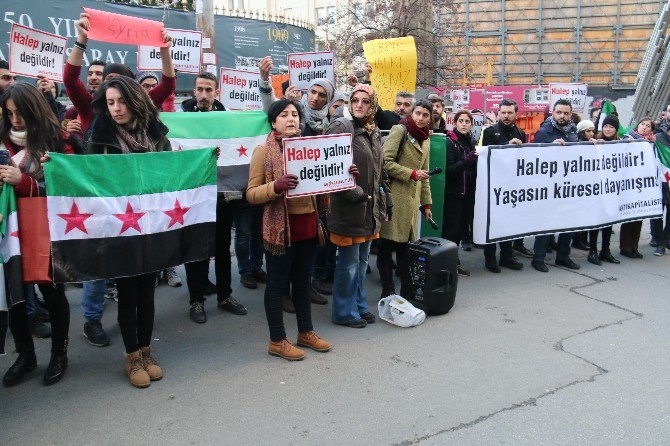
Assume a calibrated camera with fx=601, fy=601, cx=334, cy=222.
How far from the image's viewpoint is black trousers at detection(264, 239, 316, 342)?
4.29m

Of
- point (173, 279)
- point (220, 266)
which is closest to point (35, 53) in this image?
point (173, 279)

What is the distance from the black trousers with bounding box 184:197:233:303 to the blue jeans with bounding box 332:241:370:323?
Result: 3.40ft

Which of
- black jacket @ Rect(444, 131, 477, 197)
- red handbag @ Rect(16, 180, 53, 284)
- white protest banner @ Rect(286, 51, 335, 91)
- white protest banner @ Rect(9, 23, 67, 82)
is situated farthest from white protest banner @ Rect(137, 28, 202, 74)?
red handbag @ Rect(16, 180, 53, 284)

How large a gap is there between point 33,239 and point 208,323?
183 centimetres

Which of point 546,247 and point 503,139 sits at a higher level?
point 503,139

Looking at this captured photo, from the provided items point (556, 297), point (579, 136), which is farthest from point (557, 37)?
point (556, 297)

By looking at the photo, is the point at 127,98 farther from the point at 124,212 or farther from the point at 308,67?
the point at 308,67

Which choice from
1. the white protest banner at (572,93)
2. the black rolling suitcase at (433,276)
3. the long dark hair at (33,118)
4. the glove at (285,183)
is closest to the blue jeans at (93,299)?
the long dark hair at (33,118)

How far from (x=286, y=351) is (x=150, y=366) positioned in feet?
3.09

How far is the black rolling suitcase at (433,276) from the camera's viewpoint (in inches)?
208

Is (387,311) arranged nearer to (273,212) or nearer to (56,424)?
(273,212)

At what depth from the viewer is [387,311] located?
5.25 m

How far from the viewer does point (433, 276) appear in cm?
529

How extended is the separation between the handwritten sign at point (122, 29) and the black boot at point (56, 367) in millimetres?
2261
